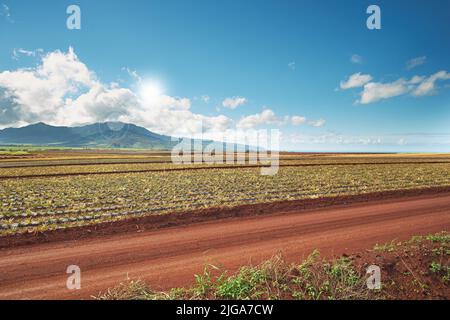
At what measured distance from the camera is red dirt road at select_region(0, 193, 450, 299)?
624 cm

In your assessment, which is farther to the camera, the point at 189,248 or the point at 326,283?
the point at 189,248

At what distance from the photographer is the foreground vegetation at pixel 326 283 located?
5.14 meters

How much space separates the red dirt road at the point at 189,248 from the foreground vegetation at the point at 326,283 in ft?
2.08

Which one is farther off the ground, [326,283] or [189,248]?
[326,283]

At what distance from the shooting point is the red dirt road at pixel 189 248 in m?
6.24

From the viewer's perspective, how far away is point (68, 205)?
14242 millimetres

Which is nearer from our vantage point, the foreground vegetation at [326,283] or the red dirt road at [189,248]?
the foreground vegetation at [326,283]

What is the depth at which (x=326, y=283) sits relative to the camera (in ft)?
17.6

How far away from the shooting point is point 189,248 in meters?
8.23

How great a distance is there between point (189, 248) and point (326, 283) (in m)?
4.42

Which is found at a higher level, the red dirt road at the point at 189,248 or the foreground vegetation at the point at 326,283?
the foreground vegetation at the point at 326,283
